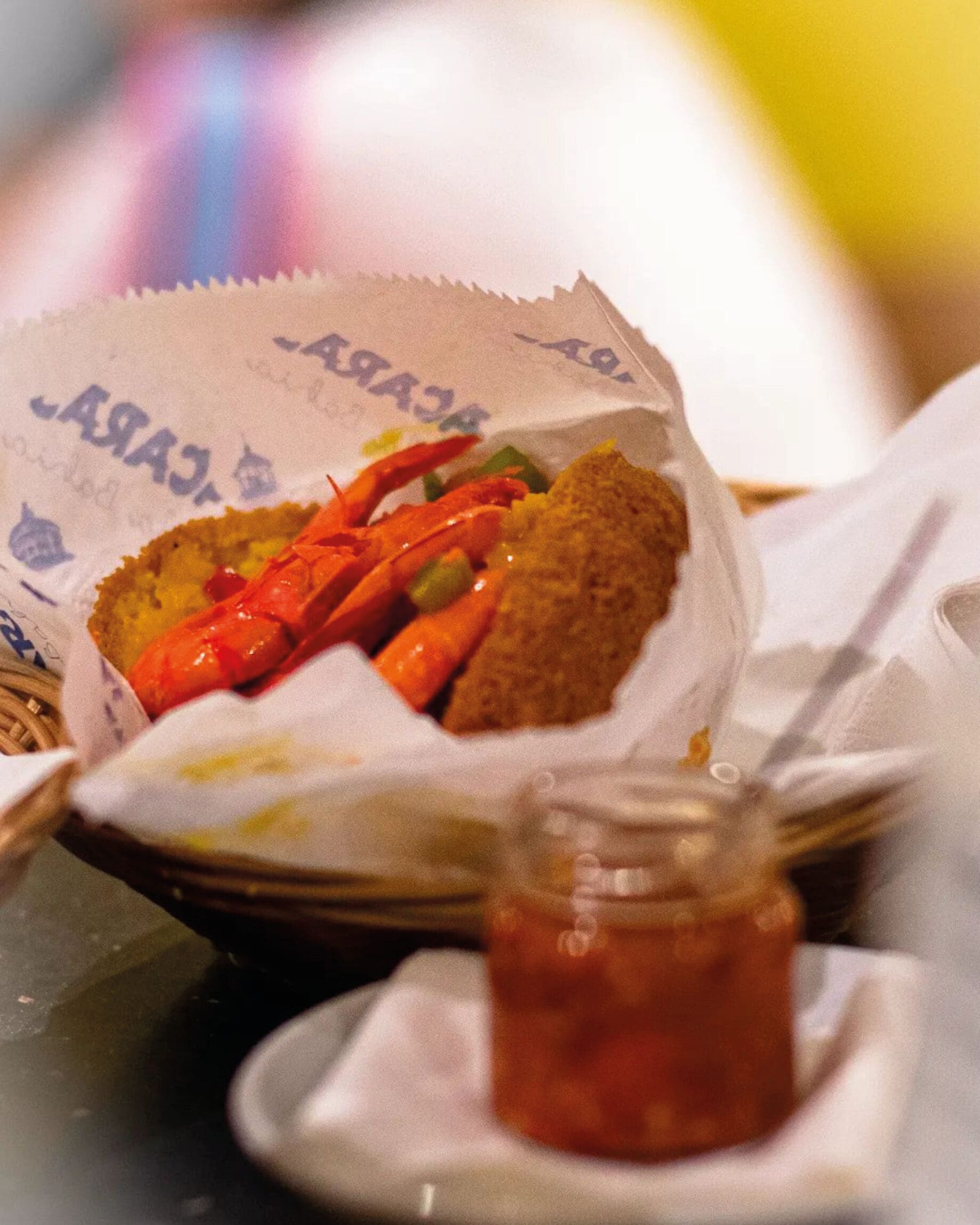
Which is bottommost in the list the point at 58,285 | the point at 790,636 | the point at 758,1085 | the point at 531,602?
the point at 790,636

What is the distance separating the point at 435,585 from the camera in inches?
38.4

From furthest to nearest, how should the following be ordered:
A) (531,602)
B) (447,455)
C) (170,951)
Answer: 1. (447,455)
2. (170,951)
3. (531,602)

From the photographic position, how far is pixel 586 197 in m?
3.27

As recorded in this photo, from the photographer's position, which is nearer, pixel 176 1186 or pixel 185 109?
pixel 176 1186

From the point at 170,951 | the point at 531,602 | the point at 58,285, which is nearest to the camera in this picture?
the point at 531,602

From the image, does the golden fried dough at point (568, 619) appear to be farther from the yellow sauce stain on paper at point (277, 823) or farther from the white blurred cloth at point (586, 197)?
the white blurred cloth at point (586, 197)

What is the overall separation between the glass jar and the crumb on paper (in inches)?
10.2

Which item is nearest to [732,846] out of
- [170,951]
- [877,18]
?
[170,951]

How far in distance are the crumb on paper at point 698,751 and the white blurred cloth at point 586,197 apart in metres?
2.09

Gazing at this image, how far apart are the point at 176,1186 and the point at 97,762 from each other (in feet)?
0.92

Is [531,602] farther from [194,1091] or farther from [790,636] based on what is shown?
[790,636]

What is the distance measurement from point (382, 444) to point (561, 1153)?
78 centimetres

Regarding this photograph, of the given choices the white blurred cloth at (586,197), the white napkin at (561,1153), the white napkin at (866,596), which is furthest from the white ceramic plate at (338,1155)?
the white blurred cloth at (586,197)

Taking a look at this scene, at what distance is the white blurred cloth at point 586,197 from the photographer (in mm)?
3139
